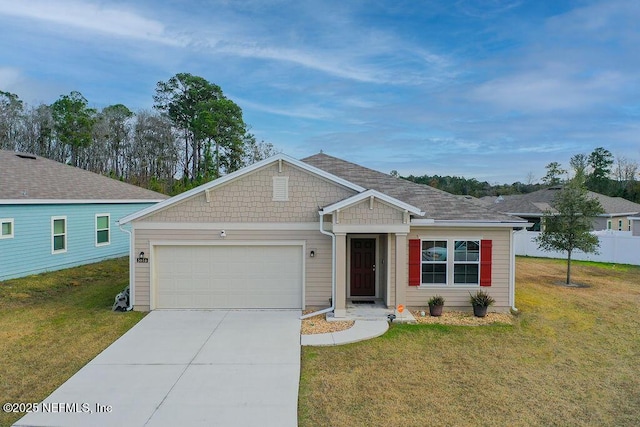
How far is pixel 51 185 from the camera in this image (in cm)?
1667

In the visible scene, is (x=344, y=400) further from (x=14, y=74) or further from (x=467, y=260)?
(x=14, y=74)

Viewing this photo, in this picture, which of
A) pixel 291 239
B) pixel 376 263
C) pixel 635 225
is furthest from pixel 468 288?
pixel 635 225

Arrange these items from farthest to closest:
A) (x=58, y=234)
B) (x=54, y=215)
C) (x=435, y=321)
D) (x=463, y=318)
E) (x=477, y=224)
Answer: (x=58, y=234)
(x=54, y=215)
(x=477, y=224)
(x=463, y=318)
(x=435, y=321)

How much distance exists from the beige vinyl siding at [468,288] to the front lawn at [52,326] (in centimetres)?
761

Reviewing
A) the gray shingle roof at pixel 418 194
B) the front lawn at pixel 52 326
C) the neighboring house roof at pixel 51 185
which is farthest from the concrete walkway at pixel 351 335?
the neighboring house roof at pixel 51 185

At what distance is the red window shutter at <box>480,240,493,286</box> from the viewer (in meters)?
10.8

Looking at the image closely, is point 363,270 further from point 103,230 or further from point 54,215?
point 103,230

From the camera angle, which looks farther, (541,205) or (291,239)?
(541,205)

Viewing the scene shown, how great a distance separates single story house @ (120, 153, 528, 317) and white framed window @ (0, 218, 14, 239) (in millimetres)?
6794

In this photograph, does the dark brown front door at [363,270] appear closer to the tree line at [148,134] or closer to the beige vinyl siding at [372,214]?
the beige vinyl siding at [372,214]

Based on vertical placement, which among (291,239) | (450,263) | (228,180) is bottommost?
(450,263)

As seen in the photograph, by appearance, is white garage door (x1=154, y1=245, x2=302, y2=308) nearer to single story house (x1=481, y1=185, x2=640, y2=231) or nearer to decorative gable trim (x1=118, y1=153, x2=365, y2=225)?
decorative gable trim (x1=118, y1=153, x2=365, y2=225)

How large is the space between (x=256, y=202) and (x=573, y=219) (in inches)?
503

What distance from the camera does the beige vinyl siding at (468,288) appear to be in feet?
35.5
